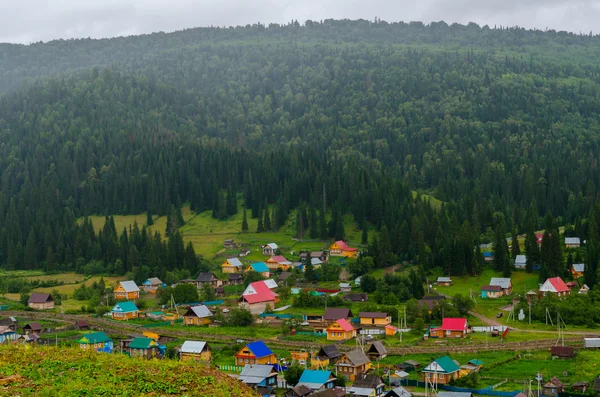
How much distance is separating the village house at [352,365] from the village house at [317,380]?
4.97m

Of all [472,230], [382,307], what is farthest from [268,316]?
[472,230]

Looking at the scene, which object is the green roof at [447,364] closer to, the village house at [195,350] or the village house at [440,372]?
the village house at [440,372]

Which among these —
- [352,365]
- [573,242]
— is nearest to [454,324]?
[352,365]

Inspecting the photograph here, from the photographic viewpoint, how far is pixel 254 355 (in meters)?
69.3

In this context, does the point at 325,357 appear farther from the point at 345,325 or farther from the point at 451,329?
the point at 451,329

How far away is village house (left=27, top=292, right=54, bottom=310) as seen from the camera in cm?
10231

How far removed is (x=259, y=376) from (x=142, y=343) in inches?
→ 715

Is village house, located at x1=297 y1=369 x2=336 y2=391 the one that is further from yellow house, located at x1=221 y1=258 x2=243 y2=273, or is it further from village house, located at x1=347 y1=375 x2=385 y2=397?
yellow house, located at x1=221 y1=258 x2=243 y2=273

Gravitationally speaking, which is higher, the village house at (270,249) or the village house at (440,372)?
the village house at (440,372)

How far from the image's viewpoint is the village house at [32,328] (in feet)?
285

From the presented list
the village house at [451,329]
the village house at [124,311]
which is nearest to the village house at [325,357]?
the village house at [451,329]

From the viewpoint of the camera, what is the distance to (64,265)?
135 m

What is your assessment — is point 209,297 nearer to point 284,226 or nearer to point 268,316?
point 268,316

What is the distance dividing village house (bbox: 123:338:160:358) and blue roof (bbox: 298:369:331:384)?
1916 cm
